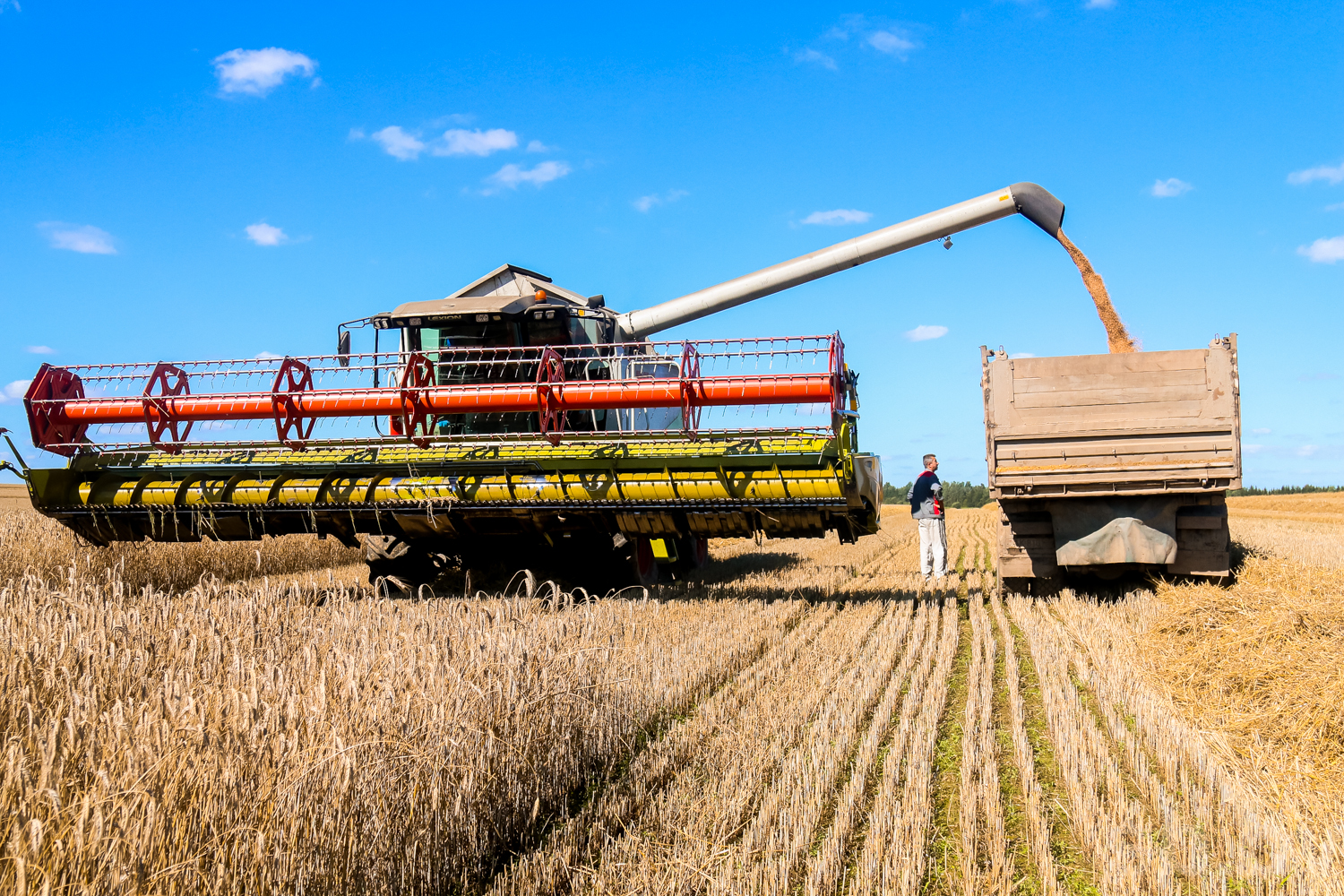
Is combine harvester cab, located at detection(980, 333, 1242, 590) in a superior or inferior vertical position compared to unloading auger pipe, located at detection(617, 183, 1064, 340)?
inferior

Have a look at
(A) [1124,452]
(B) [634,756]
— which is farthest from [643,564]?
(B) [634,756]

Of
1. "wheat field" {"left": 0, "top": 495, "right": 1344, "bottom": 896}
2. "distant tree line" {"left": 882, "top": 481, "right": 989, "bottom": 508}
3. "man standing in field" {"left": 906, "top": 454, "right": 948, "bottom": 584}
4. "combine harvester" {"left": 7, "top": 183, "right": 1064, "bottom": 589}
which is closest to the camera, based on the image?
"wheat field" {"left": 0, "top": 495, "right": 1344, "bottom": 896}

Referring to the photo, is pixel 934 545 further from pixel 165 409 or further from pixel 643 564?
pixel 165 409

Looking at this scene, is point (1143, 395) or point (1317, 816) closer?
point (1317, 816)

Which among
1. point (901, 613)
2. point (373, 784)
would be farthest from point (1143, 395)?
point (373, 784)

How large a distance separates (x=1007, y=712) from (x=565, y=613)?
A: 7.51ft

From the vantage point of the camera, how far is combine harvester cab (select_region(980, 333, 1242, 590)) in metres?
7.52

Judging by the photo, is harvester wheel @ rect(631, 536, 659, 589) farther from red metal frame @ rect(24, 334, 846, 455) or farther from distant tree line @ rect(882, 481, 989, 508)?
distant tree line @ rect(882, 481, 989, 508)

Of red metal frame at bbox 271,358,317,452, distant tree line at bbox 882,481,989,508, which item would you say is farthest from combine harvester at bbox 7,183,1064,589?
distant tree line at bbox 882,481,989,508

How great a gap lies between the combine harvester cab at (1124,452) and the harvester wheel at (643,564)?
122 inches

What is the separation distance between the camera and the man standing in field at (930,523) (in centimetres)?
1027

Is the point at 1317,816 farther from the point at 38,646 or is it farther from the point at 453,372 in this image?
the point at 453,372

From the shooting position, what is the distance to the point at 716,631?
6.18m

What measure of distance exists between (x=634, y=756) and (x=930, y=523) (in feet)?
23.8
